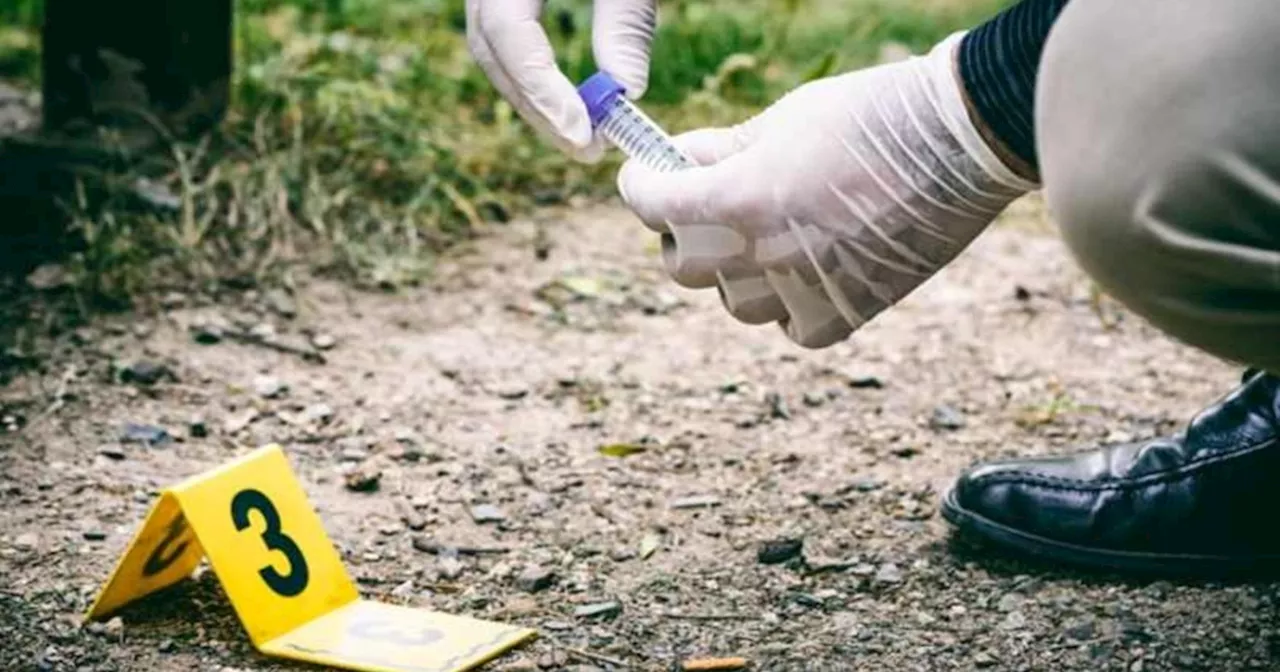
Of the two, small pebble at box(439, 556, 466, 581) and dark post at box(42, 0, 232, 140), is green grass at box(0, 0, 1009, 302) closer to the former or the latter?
dark post at box(42, 0, 232, 140)

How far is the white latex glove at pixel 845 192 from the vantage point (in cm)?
135

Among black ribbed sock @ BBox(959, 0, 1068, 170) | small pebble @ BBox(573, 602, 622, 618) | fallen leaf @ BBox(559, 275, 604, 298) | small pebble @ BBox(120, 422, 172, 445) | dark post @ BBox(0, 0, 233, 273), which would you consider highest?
black ribbed sock @ BBox(959, 0, 1068, 170)

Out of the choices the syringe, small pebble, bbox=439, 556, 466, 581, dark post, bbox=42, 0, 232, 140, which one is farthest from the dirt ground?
dark post, bbox=42, 0, 232, 140

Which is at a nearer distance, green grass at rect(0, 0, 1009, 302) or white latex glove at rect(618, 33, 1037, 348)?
white latex glove at rect(618, 33, 1037, 348)

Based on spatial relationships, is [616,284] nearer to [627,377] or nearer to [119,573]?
[627,377]

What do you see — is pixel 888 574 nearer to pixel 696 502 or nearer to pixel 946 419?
pixel 696 502

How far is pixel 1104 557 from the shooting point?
154 cm

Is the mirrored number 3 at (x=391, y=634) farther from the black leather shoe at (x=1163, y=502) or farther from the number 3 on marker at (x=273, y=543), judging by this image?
the black leather shoe at (x=1163, y=502)

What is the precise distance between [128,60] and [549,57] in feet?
3.26

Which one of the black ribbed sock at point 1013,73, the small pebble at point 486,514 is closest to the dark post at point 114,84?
the small pebble at point 486,514

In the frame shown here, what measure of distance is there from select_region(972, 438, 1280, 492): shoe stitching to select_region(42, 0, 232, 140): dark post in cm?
121

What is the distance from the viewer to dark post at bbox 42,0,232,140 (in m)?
2.26

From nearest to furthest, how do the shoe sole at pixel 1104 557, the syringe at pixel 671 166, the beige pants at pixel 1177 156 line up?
the beige pants at pixel 1177 156, the syringe at pixel 671 166, the shoe sole at pixel 1104 557

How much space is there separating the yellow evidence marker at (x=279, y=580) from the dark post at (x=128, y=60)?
999 millimetres
